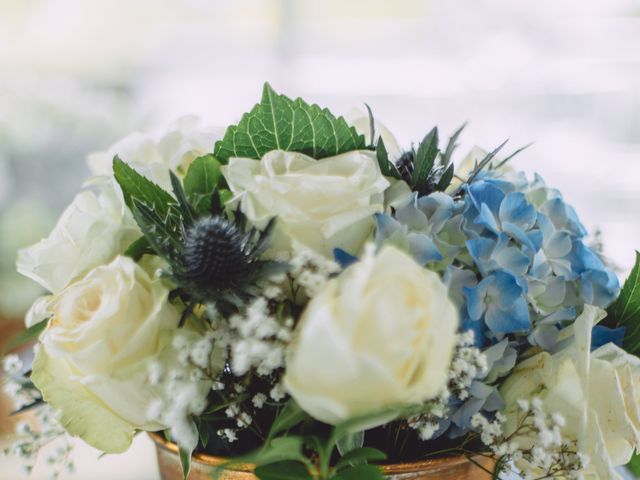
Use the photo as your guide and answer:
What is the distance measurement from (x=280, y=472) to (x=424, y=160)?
0.21m

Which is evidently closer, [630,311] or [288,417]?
[288,417]

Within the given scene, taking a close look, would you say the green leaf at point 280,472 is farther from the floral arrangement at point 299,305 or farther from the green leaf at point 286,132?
the green leaf at point 286,132

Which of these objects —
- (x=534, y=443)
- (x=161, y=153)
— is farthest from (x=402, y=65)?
(x=534, y=443)

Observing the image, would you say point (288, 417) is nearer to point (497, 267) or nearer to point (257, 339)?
point (257, 339)

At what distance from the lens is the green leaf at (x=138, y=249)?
46 cm

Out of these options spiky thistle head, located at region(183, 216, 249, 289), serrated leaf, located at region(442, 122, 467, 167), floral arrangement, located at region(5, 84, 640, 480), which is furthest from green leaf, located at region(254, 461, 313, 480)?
serrated leaf, located at region(442, 122, 467, 167)

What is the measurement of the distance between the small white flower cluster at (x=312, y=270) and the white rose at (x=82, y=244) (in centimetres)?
12

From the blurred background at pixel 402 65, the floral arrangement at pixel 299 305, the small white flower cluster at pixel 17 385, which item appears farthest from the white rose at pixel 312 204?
the blurred background at pixel 402 65

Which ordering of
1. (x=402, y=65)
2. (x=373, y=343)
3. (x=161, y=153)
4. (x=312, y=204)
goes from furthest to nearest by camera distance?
1. (x=402, y=65)
2. (x=161, y=153)
3. (x=312, y=204)
4. (x=373, y=343)

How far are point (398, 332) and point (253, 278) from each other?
4.3 inches

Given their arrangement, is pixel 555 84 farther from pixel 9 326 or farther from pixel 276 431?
pixel 276 431

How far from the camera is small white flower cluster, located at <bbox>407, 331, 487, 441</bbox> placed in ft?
Result: 1.33

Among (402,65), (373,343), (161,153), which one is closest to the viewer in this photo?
(373,343)

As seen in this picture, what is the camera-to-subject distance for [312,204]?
43cm
